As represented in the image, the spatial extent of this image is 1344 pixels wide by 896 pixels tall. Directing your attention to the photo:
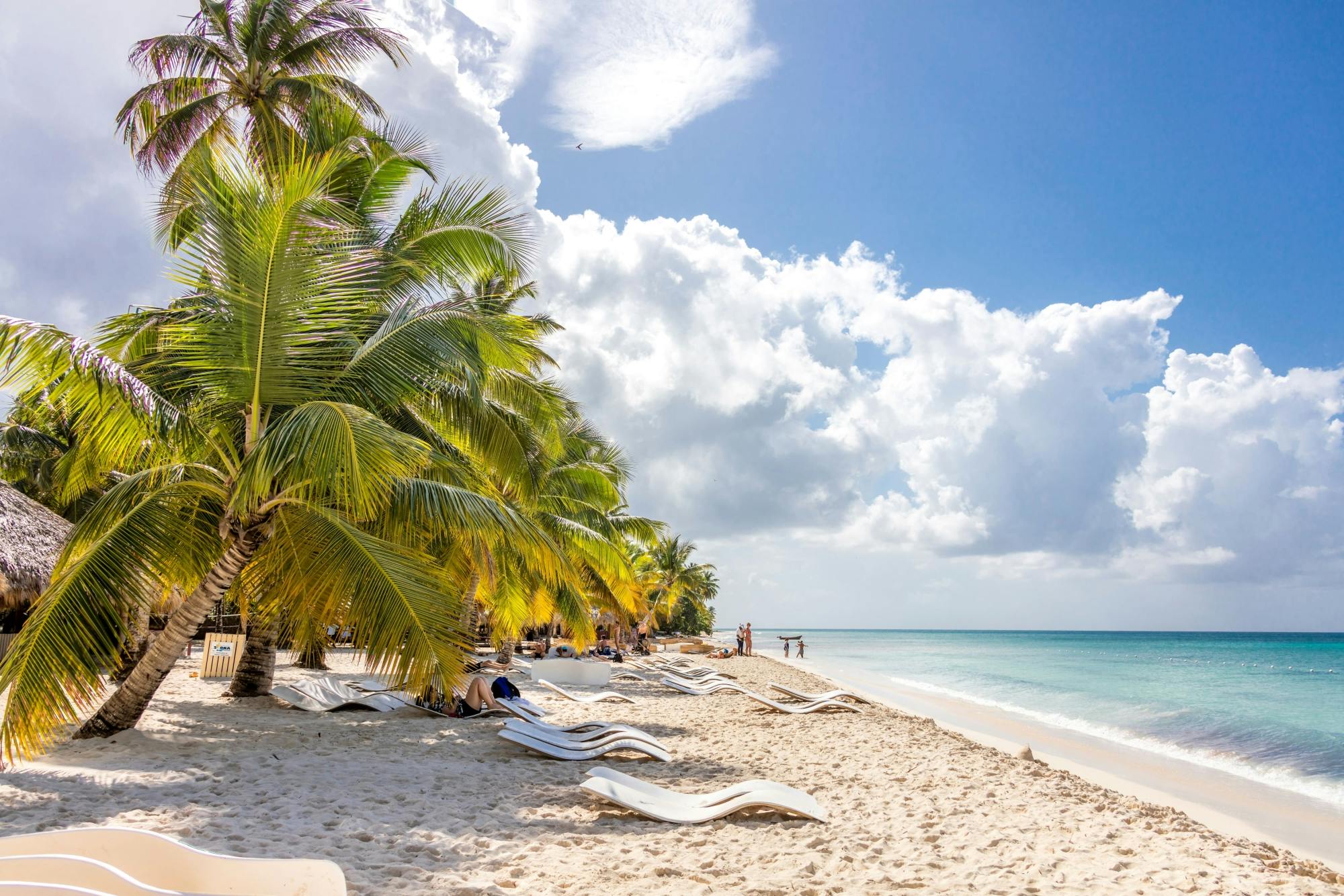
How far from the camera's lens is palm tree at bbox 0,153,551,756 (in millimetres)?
5418

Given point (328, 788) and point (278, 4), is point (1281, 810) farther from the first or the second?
point (278, 4)

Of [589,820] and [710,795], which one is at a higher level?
[710,795]

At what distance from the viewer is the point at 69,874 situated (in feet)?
7.47

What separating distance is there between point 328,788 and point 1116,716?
1808cm

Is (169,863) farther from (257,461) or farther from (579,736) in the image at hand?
(579,736)

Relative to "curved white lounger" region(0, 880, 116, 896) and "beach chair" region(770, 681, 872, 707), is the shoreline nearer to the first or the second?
"beach chair" region(770, 681, 872, 707)

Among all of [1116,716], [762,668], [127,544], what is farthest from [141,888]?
[762,668]

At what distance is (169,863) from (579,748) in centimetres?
496

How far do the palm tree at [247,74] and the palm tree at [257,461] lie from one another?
4.35 m

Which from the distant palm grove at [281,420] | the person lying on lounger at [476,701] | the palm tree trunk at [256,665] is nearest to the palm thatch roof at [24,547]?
the distant palm grove at [281,420]

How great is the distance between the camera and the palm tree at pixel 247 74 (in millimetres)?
10227

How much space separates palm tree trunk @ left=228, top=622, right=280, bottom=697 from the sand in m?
1.71

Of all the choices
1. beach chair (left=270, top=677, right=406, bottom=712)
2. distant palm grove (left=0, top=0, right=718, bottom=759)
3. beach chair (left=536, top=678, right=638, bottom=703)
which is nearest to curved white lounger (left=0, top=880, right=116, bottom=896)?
distant palm grove (left=0, top=0, right=718, bottom=759)

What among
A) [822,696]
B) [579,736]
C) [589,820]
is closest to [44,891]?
[589,820]
